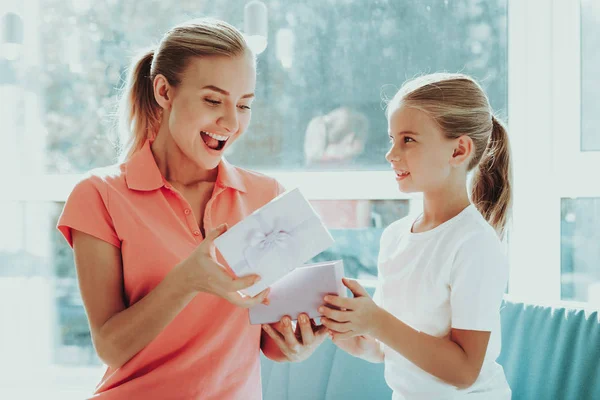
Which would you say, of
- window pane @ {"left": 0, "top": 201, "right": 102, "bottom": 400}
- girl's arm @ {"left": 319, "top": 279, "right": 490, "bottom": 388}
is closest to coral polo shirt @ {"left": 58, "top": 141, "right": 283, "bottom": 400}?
Result: girl's arm @ {"left": 319, "top": 279, "right": 490, "bottom": 388}

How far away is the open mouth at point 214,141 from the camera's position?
4.29ft

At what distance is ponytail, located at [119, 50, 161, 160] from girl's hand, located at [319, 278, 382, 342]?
57 centimetres

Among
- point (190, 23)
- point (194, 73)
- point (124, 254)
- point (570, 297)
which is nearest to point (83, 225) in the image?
point (124, 254)

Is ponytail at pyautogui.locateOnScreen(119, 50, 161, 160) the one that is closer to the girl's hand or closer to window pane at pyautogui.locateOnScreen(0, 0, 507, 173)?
the girl's hand

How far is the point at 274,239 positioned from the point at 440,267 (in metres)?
0.41

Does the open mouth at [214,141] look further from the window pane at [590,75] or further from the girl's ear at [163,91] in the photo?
the window pane at [590,75]

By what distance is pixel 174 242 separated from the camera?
1.27 m

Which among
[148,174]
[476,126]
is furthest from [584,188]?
[148,174]


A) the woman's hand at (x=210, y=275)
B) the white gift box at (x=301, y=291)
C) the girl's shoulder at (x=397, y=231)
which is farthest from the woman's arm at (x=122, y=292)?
the girl's shoulder at (x=397, y=231)

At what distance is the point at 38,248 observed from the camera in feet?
8.61

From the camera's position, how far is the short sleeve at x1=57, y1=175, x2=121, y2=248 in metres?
1.23

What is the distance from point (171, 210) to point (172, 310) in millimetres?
236

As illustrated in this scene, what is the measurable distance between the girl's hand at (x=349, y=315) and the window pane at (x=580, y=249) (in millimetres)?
1275

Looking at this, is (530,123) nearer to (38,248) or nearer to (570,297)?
(570,297)
